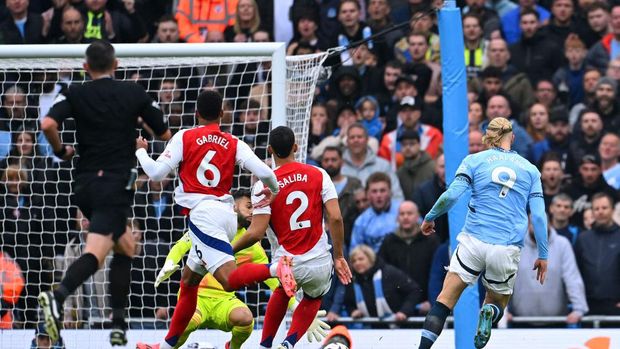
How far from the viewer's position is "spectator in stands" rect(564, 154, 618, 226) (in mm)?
15875

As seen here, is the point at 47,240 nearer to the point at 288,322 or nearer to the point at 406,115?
the point at 288,322

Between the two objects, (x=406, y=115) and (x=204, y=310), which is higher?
(x=406, y=115)

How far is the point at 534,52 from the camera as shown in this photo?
17766 mm

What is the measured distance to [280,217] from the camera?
496 inches

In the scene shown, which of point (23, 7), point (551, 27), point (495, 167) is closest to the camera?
point (495, 167)

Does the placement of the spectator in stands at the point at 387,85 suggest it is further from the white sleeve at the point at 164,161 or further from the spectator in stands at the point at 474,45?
the white sleeve at the point at 164,161

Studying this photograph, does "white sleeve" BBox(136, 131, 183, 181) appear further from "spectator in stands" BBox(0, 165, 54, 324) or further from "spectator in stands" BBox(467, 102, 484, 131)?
"spectator in stands" BBox(467, 102, 484, 131)

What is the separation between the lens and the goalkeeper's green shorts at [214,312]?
13562mm

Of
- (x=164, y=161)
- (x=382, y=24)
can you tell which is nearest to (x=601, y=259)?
(x=382, y=24)

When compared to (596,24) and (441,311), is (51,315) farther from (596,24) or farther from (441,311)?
(596,24)

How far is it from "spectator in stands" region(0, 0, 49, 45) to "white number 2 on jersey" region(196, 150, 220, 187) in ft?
23.7

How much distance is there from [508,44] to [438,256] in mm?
3711

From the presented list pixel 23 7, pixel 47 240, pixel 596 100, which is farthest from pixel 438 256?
pixel 23 7

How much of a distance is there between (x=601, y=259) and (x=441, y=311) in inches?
146
